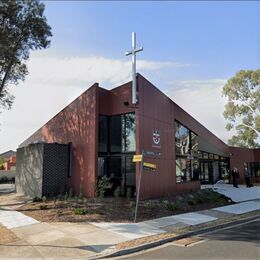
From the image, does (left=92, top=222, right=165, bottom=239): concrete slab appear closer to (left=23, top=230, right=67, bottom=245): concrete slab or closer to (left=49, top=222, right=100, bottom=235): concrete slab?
(left=49, top=222, right=100, bottom=235): concrete slab

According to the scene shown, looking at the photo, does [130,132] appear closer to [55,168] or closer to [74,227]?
[55,168]

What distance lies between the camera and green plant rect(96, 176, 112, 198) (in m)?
16.1

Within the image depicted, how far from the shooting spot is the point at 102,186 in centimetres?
1623

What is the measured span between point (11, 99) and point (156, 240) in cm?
1318

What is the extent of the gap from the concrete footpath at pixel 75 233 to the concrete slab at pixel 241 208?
4.55 feet

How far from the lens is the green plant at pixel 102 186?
52.9 ft

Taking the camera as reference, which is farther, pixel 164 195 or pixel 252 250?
pixel 164 195

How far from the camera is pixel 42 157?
57.1 ft

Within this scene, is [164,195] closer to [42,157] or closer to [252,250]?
[42,157]

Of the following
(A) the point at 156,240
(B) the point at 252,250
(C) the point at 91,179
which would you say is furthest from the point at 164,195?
(B) the point at 252,250

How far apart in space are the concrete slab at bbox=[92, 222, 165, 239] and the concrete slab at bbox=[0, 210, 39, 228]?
2.50m

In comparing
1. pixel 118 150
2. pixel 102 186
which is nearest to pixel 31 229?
pixel 102 186

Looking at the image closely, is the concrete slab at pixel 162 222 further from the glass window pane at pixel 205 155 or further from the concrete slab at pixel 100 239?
the glass window pane at pixel 205 155

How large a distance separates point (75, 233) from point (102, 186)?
5826mm
